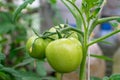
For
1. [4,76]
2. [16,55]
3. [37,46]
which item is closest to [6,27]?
[16,55]

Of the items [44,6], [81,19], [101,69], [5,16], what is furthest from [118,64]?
[81,19]

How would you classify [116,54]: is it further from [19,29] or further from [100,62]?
[19,29]

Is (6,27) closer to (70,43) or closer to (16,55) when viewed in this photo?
(16,55)

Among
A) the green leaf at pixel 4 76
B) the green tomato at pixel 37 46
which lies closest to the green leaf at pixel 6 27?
the green leaf at pixel 4 76

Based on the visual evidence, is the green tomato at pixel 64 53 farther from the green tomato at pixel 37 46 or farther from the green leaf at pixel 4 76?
the green leaf at pixel 4 76

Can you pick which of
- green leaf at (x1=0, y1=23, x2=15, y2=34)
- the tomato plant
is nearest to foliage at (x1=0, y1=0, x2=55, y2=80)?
green leaf at (x1=0, y1=23, x2=15, y2=34)

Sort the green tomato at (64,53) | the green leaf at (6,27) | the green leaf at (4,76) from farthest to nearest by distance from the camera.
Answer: the green leaf at (6,27) → the green leaf at (4,76) → the green tomato at (64,53)
